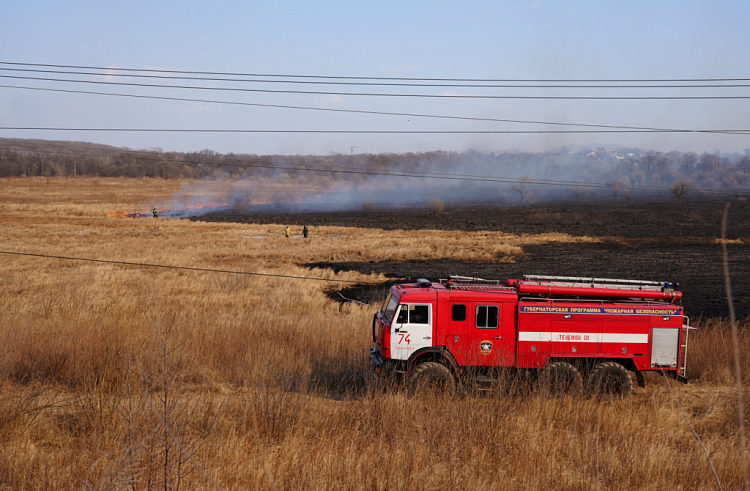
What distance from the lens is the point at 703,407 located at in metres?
10.2

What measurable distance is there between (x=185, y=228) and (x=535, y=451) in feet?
172

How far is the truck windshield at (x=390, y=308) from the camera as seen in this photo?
1075cm

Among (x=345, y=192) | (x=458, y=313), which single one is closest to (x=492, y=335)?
(x=458, y=313)

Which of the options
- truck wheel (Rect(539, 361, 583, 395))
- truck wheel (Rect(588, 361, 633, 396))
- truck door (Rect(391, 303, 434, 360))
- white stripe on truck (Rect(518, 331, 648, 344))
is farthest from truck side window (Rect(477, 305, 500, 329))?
truck wheel (Rect(588, 361, 633, 396))

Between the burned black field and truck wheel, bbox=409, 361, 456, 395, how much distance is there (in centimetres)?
1509

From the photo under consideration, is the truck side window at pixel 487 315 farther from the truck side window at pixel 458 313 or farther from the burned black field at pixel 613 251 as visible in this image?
the burned black field at pixel 613 251

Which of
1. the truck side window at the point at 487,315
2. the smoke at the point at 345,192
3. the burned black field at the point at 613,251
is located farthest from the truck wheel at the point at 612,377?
the smoke at the point at 345,192

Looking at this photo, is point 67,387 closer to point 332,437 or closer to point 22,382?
point 22,382

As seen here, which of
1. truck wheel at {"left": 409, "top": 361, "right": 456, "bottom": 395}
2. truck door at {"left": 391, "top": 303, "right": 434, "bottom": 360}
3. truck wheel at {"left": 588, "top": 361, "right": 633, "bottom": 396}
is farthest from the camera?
truck wheel at {"left": 588, "top": 361, "right": 633, "bottom": 396}

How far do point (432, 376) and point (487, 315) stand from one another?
1638 millimetres

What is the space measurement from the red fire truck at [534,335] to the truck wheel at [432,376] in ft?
0.58

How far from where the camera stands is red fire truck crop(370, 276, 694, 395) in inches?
406

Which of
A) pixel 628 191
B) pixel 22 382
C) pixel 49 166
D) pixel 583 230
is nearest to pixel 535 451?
pixel 22 382

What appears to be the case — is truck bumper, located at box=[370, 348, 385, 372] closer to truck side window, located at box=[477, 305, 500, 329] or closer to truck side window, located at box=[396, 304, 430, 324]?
truck side window, located at box=[396, 304, 430, 324]
